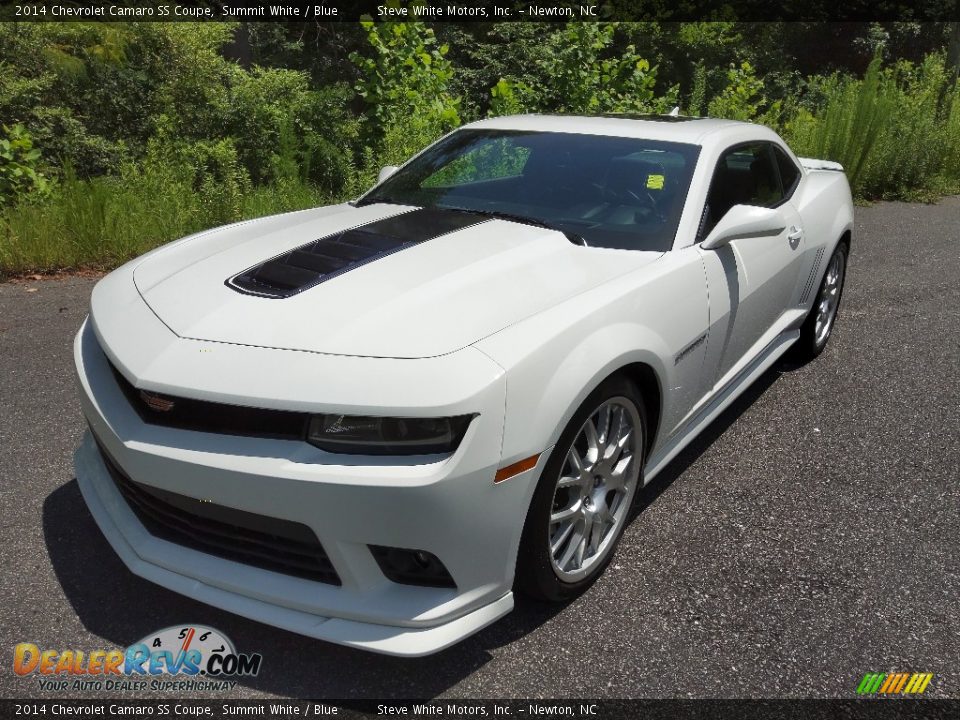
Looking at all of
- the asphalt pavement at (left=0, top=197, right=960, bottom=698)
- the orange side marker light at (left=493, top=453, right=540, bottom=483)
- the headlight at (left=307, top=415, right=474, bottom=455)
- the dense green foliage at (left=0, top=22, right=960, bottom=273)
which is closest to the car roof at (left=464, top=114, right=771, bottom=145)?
the asphalt pavement at (left=0, top=197, right=960, bottom=698)

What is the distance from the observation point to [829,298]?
4922 millimetres

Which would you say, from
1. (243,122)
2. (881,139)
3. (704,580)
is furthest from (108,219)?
(881,139)

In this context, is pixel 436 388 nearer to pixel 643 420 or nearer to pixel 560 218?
pixel 643 420

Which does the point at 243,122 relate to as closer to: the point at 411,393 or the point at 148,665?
the point at 148,665

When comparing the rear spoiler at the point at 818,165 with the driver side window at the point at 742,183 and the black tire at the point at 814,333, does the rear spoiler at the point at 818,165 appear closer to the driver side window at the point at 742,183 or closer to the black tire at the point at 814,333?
the black tire at the point at 814,333

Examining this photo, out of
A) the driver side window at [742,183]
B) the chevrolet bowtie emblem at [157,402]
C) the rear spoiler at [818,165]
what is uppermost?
the driver side window at [742,183]

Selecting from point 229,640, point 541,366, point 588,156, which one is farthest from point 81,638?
point 588,156

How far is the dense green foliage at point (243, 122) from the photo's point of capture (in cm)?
654

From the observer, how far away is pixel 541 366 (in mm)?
2215

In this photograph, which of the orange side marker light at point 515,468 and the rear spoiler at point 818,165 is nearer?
the orange side marker light at point 515,468

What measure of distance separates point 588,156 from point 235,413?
2099 mm

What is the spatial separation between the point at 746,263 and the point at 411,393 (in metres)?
1.93

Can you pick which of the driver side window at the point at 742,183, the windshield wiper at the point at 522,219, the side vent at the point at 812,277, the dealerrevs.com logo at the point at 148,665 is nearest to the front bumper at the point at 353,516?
the dealerrevs.com logo at the point at 148,665

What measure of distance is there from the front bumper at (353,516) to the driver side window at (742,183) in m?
1.60
